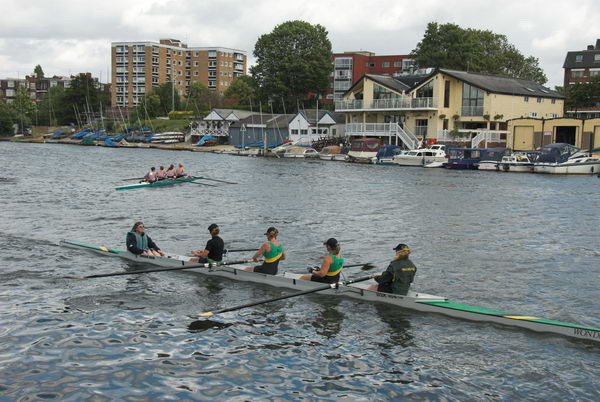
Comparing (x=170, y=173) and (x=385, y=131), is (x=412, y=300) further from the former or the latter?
(x=385, y=131)

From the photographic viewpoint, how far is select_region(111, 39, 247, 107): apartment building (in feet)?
536

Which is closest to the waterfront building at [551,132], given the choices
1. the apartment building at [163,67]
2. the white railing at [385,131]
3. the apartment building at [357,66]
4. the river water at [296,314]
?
the white railing at [385,131]

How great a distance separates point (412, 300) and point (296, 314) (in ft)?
10.5

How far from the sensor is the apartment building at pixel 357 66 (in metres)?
127

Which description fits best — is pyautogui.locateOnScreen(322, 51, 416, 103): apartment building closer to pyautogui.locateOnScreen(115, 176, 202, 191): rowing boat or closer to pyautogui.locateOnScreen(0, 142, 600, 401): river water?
pyautogui.locateOnScreen(115, 176, 202, 191): rowing boat

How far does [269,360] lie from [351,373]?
6.21 ft

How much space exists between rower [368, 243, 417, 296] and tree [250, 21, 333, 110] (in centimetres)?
9673

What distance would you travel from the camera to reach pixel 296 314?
54.4 ft

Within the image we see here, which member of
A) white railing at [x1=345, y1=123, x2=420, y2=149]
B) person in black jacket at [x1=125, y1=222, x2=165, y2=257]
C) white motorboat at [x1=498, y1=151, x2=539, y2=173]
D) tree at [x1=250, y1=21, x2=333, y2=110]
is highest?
tree at [x1=250, y1=21, x2=333, y2=110]

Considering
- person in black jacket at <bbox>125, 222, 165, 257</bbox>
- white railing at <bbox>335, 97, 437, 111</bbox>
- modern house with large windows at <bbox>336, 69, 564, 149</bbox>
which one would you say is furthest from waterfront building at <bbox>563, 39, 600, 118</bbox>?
person in black jacket at <bbox>125, 222, 165, 257</bbox>

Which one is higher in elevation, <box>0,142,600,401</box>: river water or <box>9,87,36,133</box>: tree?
<box>9,87,36,133</box>: tree

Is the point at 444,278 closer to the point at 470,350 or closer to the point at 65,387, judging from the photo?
the point at 470,350

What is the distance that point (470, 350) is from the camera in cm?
1409

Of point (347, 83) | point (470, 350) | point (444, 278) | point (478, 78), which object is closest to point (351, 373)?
point (470, 350)
